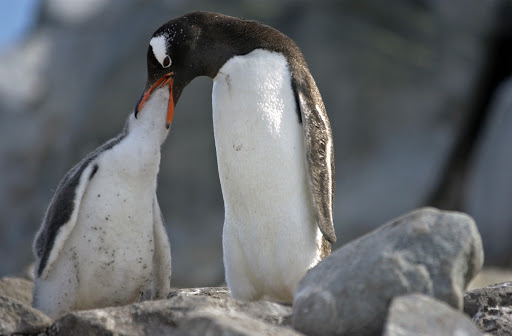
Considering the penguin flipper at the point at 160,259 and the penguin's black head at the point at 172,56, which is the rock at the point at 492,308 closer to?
the penguin flipper at the point at 160,259

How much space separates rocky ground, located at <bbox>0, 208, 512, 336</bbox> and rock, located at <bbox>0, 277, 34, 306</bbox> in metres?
1.61

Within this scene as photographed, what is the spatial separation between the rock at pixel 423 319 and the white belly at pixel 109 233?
4.80ft

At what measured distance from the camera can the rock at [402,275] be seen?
2.28m

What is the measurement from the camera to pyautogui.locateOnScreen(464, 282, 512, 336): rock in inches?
110

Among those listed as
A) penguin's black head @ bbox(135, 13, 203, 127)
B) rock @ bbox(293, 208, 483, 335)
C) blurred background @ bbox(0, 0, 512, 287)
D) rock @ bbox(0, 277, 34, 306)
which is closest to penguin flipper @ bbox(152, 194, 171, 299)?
penguin's black head @ bbox(135, 13, 203, 127)

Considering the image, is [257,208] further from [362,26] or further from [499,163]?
[362,26]

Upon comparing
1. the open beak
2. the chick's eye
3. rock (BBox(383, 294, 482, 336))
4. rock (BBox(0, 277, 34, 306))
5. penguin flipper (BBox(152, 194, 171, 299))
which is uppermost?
the chick's eye

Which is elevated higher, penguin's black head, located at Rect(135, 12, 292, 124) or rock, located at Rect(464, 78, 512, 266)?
penguin's black head, located at Rect(135, 12, 292, 124)

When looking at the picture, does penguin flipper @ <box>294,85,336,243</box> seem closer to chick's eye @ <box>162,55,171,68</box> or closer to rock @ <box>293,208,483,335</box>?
chick's eye @ <box>162,55,171,68</box>

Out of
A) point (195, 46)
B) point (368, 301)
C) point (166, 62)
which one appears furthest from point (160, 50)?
point (368, 301)

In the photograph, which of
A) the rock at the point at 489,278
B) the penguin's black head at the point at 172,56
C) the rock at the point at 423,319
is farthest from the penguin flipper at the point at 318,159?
the rock at the point at 489,278

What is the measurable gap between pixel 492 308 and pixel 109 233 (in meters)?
1.59

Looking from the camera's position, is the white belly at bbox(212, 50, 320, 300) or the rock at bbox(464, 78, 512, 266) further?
the rock at bbox(464, 78, 512, 266)

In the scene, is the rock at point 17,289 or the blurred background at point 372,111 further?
Result: the blurred background at point 372,111
